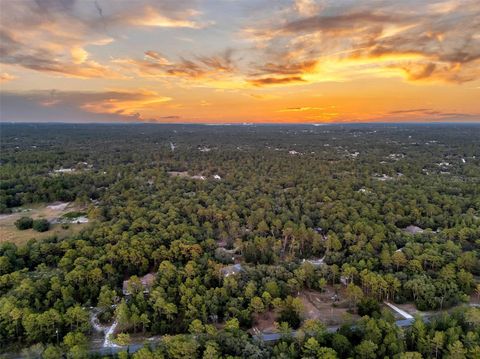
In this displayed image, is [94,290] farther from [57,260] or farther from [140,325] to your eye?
[57,260]

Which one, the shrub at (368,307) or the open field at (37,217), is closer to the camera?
the shrub at (368,307)

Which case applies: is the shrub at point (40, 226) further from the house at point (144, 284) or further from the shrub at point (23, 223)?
the house at point (144, 284)

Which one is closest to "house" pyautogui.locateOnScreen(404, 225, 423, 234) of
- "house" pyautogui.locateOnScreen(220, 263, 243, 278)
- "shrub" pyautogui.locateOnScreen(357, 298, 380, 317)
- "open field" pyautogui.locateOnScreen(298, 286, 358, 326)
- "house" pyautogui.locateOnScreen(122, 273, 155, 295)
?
"open field" pyautogui.locateOnScreen(298, 286, 358, 326)

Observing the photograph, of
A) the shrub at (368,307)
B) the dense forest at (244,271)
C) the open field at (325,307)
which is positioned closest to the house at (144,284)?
the dense forest at (244,271)

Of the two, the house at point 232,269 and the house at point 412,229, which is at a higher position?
the house at point 412,229

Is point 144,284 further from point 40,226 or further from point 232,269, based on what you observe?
point 40,226

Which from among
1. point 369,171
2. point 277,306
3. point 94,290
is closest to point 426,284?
point 277,306
